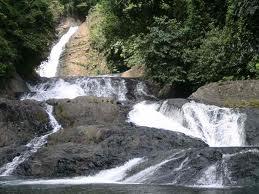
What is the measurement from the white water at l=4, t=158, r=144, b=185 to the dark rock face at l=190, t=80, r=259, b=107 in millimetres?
5833

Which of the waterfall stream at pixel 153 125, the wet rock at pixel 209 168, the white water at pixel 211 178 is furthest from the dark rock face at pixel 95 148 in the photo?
the white water at pixel 211 178

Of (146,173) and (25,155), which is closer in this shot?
(146,173)

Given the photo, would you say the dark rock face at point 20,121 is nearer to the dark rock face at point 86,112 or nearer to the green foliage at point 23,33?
the dark rock face at point 86,112

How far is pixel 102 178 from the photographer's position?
42.8 ft

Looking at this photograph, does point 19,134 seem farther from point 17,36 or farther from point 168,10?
point 168,10

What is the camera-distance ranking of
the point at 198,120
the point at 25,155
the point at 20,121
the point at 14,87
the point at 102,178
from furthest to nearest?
the point at 14,87
the point at 20,121
the point at 198,120
the point at 25,155
the point at 102,178

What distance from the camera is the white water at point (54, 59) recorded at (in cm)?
3422

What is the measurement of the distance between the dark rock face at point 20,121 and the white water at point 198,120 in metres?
3.27

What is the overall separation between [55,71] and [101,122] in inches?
690

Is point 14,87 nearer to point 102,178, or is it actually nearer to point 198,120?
point 198,120

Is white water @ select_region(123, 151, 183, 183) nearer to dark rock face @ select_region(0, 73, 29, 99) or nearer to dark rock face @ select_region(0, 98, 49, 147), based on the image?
dark rock face @ select_region(0, 98, 49, 147)

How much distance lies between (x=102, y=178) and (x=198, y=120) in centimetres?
578

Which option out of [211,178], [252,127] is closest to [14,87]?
[252,127]

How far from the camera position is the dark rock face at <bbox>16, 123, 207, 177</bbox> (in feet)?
45.7
